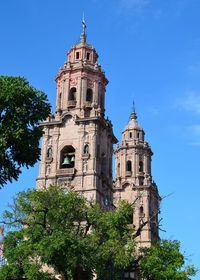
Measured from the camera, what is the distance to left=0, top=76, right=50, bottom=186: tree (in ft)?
78.0

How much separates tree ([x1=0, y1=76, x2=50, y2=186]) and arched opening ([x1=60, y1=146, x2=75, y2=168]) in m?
19.8

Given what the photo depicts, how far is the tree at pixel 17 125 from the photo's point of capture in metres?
23.8

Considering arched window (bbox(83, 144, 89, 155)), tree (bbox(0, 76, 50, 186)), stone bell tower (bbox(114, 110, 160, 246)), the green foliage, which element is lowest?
the green foliage

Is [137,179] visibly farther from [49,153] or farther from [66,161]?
[49,153]

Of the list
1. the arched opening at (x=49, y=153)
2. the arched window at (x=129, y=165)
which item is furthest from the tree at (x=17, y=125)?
the arched window at (x=129, y=165)

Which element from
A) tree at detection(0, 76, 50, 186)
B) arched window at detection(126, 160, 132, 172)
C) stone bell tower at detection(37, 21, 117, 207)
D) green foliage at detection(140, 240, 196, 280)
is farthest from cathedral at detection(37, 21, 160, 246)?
tree at detection(0, 76, 50, 186)

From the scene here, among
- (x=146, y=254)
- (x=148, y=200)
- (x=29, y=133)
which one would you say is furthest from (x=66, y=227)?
(x=148, y=200)

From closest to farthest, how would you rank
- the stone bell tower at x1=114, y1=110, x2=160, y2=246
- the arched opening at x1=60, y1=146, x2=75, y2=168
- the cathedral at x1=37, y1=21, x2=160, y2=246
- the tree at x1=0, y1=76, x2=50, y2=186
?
the tree at x1=0, y1=76, x2=50, y2=186, the cathedral at x1=37, y1=21, x2=160, y2=246, the arched opening at x1=60, y1=146, x2=75, y2=168, the stone bell tower at x1=114, y1=110, x2=160, y2=246

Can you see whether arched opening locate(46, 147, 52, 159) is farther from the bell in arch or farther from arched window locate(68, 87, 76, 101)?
arched window locate(68, 87, 76, 101)

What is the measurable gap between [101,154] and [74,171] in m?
3.13

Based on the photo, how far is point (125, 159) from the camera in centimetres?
6053

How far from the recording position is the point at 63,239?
30.1m

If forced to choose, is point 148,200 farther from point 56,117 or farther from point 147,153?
point 56,117

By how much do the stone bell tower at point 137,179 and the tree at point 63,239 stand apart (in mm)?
22027
